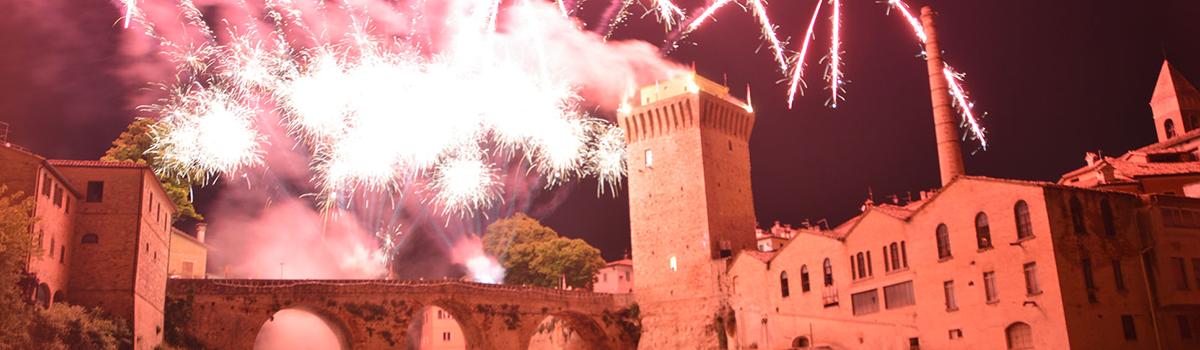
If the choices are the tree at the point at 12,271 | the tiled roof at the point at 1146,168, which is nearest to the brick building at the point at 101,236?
the tree at the point at 12,271

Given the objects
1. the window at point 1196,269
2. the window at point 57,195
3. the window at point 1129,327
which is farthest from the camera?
the window at point 1196,269

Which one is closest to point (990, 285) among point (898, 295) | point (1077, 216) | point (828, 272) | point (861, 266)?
point (1077, 216)

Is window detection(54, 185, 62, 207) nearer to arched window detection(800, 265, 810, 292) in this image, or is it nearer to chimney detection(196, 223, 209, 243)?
chimney detection(196, 223, 209, 243)

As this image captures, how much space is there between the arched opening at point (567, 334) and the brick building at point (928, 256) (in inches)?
139

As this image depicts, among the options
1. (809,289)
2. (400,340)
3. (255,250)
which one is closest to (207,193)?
(255,250)

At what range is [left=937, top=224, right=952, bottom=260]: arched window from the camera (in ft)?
134

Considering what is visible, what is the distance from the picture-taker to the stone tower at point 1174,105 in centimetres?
5762

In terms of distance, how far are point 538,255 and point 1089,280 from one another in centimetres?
4148

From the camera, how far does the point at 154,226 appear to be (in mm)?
38906

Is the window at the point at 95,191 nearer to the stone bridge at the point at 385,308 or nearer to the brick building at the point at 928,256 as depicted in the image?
the stone bridge at the point at 385,308

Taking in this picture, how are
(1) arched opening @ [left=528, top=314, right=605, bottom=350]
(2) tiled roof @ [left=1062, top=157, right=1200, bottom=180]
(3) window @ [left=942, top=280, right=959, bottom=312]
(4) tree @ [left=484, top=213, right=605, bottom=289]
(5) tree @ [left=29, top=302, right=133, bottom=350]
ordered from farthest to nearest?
1. (4) tree @ [left=484, top=213, right=605, bottom=289]
2. (1) arched opening @ [left=528, top=314, right=605, bottom=350]
3. (2) tiled roof @ [left=1062, top=157, right=1200, bottom=180]
4. (3) window @ [left=942, top=280, right=959, bottom=312]
5. (5) tree @ [left=29, top=302, right=133, bottom=350]

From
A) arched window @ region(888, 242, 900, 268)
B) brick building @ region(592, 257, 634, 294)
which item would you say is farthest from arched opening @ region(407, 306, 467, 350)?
arched window @ region(888, 242, 900, 268)

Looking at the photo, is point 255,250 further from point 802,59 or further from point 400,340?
point 802,59

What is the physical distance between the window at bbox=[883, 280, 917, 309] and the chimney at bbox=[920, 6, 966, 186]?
704 centimetres
